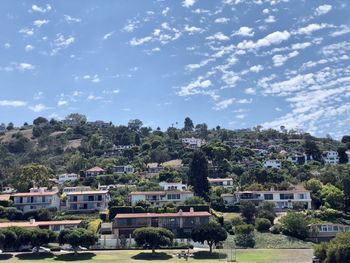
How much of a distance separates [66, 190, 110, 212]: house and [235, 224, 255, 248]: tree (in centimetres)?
3094

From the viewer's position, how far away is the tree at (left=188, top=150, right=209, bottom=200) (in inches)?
3856

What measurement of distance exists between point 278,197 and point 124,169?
5034cm

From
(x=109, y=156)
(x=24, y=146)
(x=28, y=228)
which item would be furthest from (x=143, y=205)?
(x=24, y=146)

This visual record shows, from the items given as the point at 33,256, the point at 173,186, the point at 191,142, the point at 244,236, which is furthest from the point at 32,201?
the point at 191,142

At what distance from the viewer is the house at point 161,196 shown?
9225 centimetres

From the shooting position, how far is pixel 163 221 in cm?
7638

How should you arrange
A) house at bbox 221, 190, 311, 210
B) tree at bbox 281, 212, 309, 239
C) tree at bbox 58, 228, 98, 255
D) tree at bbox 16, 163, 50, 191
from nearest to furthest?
tree at bbox 58, 228, 98, 255 < tree at bbox 281, 212, 309, 239 < house at bbox 221, 190, 311, 210 < tree at bbox 16, 163, 50, 191

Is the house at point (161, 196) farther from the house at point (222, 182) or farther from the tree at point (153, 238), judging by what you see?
the tree at point (153, 238)

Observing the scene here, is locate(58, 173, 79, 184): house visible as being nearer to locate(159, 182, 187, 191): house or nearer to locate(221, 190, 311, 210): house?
locate(159, 182, 187, 191): house

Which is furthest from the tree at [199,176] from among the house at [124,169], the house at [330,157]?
the house at [330,157]


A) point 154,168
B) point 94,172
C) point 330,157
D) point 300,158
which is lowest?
point 94,172

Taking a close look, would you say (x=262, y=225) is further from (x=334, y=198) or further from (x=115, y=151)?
(x=115, y=151)

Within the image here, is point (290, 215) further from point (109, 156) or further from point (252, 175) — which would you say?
point (109, 156)

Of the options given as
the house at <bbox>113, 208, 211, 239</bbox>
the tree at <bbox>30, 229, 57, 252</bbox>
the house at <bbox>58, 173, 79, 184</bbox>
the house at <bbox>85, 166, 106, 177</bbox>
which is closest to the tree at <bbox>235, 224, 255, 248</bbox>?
the house at <bbox>113, 208, 211, 239</bbox>
